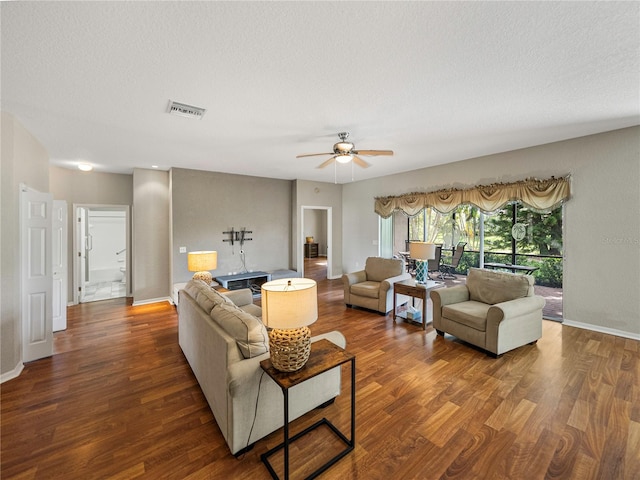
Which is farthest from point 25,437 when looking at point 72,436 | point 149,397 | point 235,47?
point 235,47

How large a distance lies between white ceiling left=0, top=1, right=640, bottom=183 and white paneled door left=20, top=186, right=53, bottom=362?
37.9 inches

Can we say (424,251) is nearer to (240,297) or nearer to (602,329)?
(602,329)

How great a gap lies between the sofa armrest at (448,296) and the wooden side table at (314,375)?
2227 millimetres

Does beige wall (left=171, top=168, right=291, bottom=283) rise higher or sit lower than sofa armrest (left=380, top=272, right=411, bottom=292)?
higher

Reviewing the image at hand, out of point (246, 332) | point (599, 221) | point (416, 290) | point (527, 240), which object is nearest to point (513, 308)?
point (416, 290)

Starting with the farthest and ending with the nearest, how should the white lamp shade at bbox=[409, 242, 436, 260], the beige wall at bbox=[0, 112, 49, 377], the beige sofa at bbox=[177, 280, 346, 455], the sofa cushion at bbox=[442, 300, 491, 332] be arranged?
the white lamp shade at bbox=[409, 242, 436, 260] → the sofa cushion at bbox=[442, 300, 491, 332] → the beige wall at bbox=[0, 112, 49, 377] → the beige sofa at bbox=[177, 280, 346, 455]

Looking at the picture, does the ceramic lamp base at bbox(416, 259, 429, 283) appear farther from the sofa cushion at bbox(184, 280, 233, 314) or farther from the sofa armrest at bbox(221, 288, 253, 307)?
the sofa cushion at bbox(184, 280, 233, 314)

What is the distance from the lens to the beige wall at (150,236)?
5340mm

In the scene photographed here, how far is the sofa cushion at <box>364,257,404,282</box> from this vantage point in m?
4.83

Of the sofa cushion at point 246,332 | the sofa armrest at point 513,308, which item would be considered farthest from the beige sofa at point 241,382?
the sofa armrest at point 513,308

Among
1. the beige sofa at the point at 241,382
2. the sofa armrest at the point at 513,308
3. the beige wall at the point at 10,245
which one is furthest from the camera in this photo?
the sofa armrest at the point at 513,308

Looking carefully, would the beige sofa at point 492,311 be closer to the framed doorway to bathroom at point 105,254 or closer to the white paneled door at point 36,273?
the white paneled door at point 36,273

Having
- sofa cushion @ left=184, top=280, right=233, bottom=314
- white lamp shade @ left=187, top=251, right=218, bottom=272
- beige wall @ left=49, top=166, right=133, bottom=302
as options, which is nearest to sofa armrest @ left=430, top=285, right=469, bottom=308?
sofa cushion @ left=184, top=280, right=233, bottom=314

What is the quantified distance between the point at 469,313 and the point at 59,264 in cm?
591
